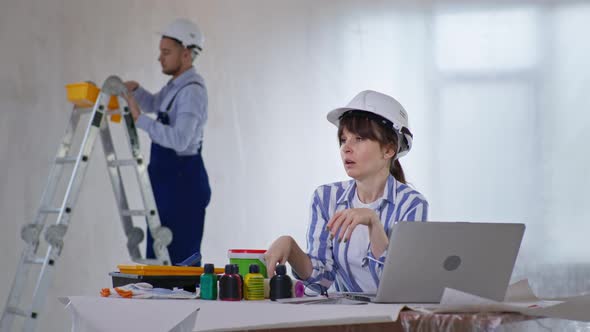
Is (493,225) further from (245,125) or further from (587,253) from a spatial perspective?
(245,125)

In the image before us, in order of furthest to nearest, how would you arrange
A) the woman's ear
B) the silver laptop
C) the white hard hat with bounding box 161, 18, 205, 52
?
1. the white hard hat with bounding box 161, 18, 205, 52
2. the woman's ear
3. the silver laptop

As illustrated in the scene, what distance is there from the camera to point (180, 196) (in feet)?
11.5

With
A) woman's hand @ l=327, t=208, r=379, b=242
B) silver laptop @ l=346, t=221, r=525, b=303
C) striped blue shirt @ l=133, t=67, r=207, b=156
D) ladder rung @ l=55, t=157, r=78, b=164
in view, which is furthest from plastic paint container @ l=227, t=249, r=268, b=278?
ladder rung @ l=55, t=157, r=78, b=164

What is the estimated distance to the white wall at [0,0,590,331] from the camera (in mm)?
4191

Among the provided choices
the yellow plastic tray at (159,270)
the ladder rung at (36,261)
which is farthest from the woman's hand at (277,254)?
the ladder rung at (36,261)

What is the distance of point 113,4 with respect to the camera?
4.54 metres

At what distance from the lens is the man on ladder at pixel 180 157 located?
347 cm

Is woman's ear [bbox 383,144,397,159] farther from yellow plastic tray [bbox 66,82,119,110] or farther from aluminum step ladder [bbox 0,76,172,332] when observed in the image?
yellow plastic tray [bbox 66,82,119,110]

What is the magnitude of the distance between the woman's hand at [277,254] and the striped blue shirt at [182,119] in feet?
5.37

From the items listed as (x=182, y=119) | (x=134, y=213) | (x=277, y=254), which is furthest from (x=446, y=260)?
(x=134, y=213)

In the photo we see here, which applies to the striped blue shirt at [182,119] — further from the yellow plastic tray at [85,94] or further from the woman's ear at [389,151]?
the woman's ear at [389,151]

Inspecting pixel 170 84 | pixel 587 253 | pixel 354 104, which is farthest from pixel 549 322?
pixel 587 253

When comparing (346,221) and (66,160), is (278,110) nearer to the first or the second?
(66,160)

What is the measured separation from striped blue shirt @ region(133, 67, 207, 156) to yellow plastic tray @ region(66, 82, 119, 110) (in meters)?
0.21
